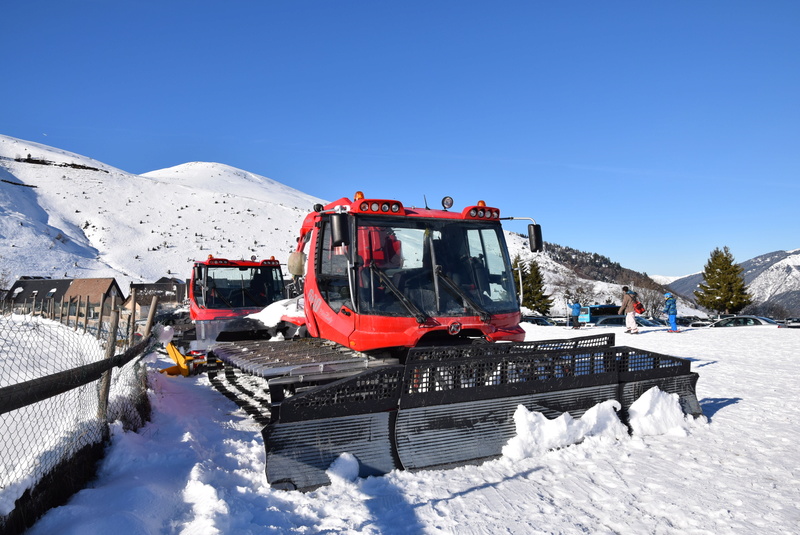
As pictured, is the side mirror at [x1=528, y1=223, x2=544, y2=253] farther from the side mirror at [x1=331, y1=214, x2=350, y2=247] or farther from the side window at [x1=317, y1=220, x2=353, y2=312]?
the side mirror at [x1=331, y1=214, x2=350, y2=247]

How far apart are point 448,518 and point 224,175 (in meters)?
153

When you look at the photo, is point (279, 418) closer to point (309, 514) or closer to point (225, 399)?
point (309, 514)

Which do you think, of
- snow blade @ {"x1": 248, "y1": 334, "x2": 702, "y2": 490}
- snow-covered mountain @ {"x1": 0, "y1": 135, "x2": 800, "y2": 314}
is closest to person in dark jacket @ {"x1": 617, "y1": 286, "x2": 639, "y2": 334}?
snow blade @ {"x1": 248, "y1": 334, "x2": 702, "y2": 490}

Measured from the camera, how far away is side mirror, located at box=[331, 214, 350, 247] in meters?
5.40

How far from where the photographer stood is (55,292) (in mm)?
43062

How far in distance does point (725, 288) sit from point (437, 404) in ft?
212

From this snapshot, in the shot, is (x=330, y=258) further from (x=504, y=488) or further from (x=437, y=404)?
(x=504, y=488)

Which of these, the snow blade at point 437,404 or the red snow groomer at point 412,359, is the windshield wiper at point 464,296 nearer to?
the red snow groomer at point 412,359

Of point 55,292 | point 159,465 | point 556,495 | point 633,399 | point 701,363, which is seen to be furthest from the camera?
point 55,292

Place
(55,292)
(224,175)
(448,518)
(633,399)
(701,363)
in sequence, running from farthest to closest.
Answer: (224,175)
(55,292)
(701,363)
(633,399)
(448,518)

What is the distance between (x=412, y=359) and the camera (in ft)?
15.7

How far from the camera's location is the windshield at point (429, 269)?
581cm

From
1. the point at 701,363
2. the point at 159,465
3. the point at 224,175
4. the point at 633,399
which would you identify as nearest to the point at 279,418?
the point at 159,465

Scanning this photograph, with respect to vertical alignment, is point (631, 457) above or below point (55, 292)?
below
